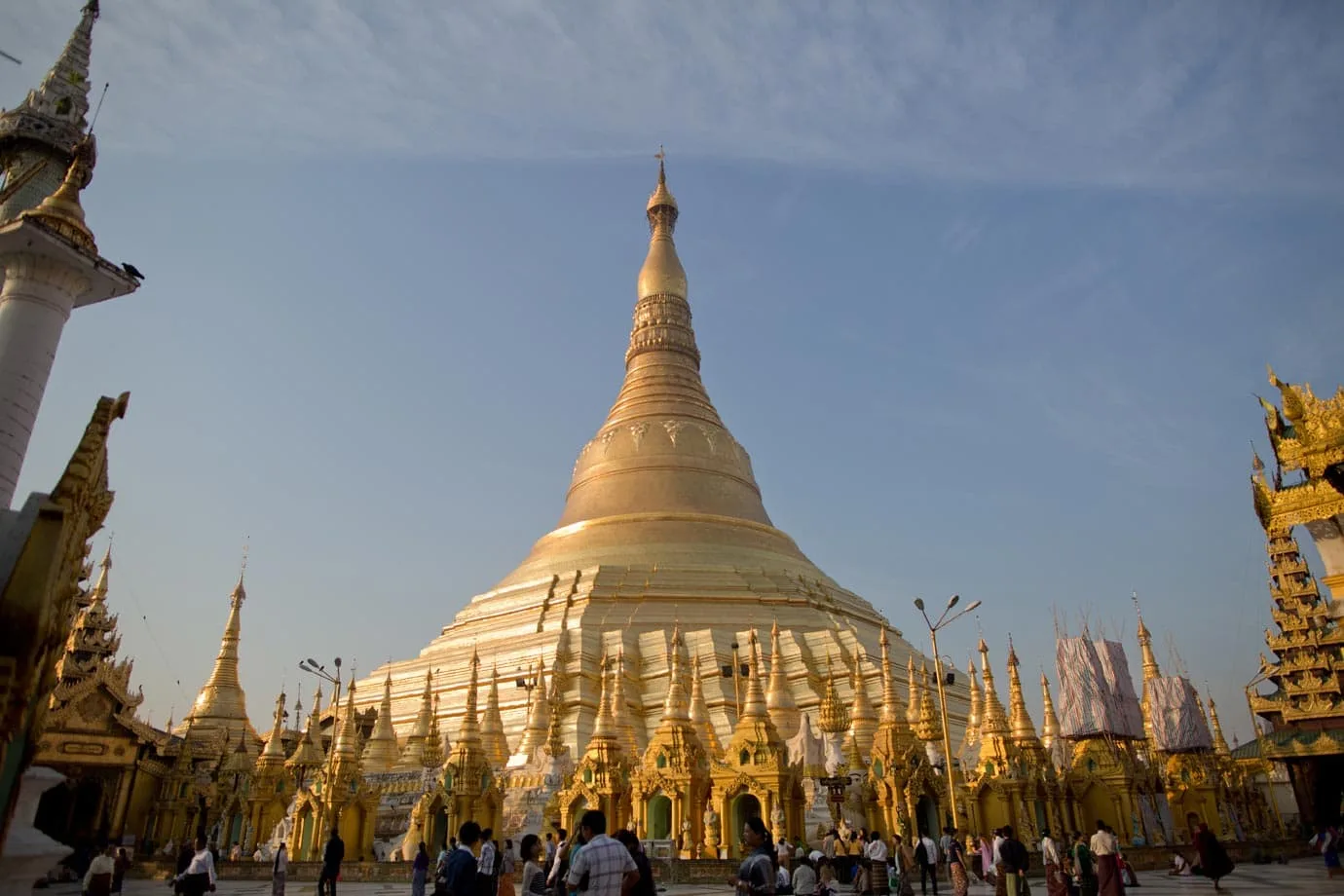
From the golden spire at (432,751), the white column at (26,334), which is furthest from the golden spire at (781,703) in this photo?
the white column at (26,334)

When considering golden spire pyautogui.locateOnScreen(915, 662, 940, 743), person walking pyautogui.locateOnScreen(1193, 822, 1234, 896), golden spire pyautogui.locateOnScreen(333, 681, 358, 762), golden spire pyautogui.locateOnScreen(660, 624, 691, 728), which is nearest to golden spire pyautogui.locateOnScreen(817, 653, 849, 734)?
golden spire pyautogui.locateOnScreen(915, 662, 940, 743)

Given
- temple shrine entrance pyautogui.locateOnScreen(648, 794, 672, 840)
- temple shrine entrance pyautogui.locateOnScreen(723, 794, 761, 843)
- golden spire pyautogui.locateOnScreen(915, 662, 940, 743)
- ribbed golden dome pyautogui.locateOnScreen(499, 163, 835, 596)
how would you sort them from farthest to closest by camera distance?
ribbed golden dome pyautogui.locateOnScreen(499, 163, 835, 596), golden spire pyautogui.locateOnScreen(915, 662, 940, 743), temple shrine entrance pyautogui.locateOnScreen(648, 794, 672, 840), temple shrine entrance pyautogui.locateOnScreen(723, 794, 761, 843)

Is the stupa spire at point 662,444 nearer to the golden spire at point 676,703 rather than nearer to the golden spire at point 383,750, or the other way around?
the golden spire at point 383,750

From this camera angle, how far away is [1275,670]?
29234 millimetres

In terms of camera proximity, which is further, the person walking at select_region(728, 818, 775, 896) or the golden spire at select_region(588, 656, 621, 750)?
the golden spire at select_region(588, 656, 621, 750)

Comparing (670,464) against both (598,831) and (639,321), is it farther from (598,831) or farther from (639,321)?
(598,831)

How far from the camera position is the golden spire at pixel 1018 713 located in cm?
2178

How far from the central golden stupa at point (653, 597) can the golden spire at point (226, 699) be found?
4.71 metres

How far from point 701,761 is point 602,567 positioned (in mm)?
16311

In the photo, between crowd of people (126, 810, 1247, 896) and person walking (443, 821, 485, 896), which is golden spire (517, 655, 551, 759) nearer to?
crowd of people (126, 810, 1247, 896)

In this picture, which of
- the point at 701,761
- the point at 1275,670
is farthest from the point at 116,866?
the point at 1275,670

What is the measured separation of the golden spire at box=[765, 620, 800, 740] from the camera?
2606 centimetres

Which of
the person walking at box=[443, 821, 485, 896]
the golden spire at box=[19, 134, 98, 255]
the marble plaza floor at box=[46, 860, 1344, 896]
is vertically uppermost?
the golden spire at box=[19, 134, 98, 255]

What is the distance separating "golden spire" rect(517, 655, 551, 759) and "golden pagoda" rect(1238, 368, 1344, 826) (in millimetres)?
20951
